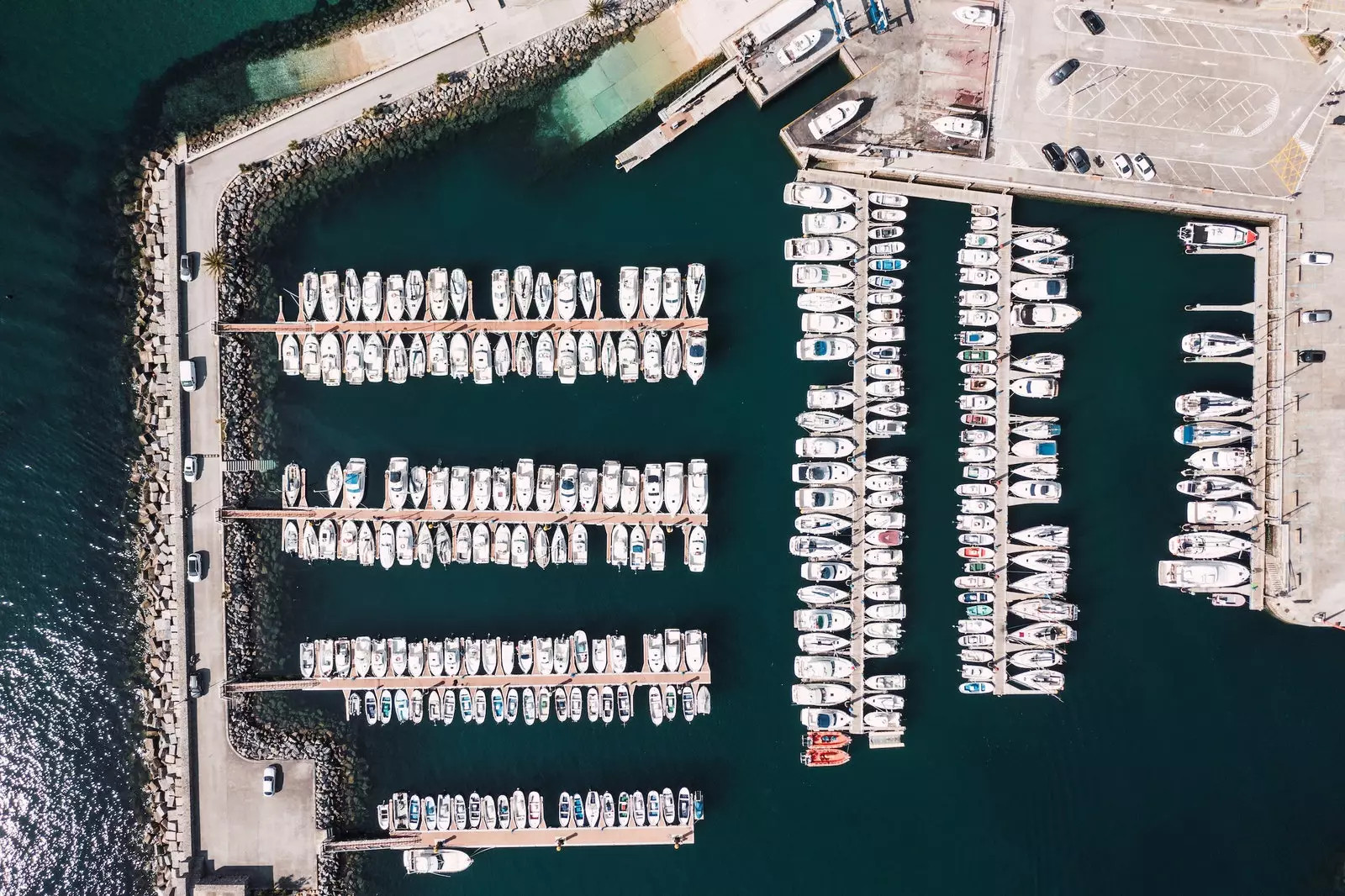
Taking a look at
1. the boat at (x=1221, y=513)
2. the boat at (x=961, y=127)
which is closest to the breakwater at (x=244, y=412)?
the boat at (x=961, y=127)

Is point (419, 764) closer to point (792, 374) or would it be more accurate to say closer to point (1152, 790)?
point (792, 374)

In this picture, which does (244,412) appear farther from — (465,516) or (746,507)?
(746,507)

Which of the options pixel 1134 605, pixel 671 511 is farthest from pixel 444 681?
pixel 1134 605

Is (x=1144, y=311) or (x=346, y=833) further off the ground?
(x=1144, y=311)

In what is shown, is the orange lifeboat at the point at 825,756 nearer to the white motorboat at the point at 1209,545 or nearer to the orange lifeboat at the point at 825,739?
the orange lifeboat at the point at 825,739

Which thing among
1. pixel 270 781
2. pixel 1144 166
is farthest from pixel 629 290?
pixel 270 781

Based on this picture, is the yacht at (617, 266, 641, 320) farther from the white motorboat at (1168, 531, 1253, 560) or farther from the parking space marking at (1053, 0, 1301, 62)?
the white motorboat at (1168, 531, 1253, 560)
